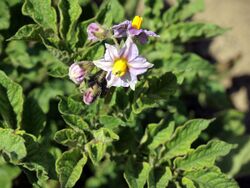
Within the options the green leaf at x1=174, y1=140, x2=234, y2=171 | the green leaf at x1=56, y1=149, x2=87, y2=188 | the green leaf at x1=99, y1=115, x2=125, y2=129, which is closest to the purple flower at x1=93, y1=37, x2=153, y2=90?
the green leaf at x1=99, y1=115, x2=125, y2=129

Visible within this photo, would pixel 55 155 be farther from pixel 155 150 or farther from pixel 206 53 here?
pixel 206 53

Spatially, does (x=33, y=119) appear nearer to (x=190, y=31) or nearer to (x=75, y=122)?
(x=75, y=122)

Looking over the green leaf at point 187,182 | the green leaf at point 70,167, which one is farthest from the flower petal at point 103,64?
the green leaf at point 187,182

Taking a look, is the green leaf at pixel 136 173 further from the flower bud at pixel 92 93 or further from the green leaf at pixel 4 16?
A: the green leaf at pixel 4 16

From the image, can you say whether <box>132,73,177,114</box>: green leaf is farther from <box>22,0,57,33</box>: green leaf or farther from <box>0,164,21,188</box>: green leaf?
<box>0,164,21,188</box>: green leaf

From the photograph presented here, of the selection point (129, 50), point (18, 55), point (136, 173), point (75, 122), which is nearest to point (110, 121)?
point (75, 122)

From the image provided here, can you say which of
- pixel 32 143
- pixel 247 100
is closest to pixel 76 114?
pixel 32 143
